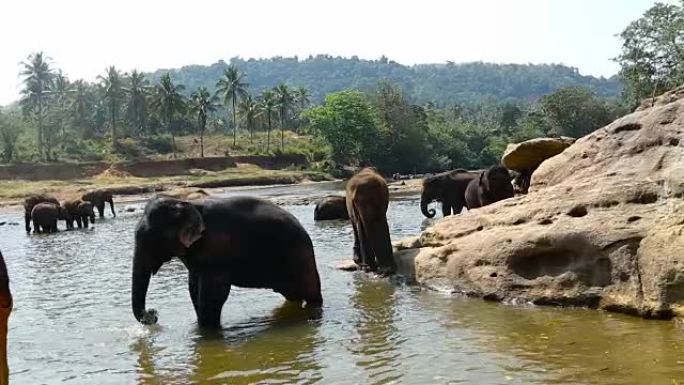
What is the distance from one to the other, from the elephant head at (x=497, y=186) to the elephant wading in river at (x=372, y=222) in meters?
4.36

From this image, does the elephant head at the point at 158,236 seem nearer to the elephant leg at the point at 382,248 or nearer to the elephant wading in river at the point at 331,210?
the elephant leg at the point at 382,248

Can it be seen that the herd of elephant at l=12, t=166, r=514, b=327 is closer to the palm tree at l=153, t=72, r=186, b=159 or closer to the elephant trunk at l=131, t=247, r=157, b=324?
the elephant trunk at l=131, t=247, r=157, b=324

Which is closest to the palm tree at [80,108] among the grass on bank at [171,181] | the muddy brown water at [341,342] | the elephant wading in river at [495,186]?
the grass on bank at [171,181]

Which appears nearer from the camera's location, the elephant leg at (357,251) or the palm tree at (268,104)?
the elephant leg at (357,251)

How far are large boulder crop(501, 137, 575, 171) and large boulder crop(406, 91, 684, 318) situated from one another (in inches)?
174

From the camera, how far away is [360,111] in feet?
299

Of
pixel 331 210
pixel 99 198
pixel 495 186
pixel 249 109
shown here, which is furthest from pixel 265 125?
pixel 495 186

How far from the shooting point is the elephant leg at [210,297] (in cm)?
1121

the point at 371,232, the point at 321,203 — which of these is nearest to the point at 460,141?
the point at 321,203

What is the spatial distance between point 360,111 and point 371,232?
3009 inches

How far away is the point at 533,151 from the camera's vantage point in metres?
19.4

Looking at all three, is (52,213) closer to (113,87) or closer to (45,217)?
(45,217)

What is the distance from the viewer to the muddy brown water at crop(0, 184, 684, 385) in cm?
854

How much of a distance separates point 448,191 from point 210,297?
18036mm
